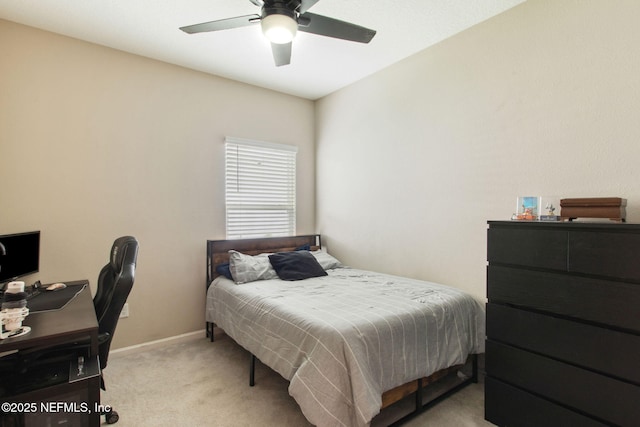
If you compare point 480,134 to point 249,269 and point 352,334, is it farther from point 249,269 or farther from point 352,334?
point 249,269

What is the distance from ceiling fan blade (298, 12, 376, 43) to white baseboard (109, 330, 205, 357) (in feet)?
9.83

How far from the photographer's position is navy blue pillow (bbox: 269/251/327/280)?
3.07 m

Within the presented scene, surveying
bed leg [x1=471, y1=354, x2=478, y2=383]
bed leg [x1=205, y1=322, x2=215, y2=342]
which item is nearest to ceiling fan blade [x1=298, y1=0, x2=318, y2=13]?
bed leg [x1=471, y1=354, x2=478, y2=383]

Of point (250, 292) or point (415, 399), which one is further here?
point (250, 292)

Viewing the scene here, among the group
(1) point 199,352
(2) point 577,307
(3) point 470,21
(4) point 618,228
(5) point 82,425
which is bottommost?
(1) point 199,352

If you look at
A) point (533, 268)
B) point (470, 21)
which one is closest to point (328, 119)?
point (470, 21)

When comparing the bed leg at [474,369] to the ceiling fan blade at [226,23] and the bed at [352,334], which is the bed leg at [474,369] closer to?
the bed at [352,334]

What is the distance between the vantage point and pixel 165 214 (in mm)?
3156

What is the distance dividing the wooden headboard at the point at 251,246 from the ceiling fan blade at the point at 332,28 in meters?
2.27

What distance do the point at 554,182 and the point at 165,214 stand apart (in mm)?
3271

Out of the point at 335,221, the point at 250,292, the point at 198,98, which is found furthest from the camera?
the point at 335,221

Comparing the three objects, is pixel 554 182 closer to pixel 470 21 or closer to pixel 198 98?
pixel 470 21

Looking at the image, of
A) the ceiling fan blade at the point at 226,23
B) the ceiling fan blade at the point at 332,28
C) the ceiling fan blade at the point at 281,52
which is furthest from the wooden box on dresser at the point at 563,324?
the ceiling fan blade at the point at 226,23

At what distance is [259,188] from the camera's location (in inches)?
150
